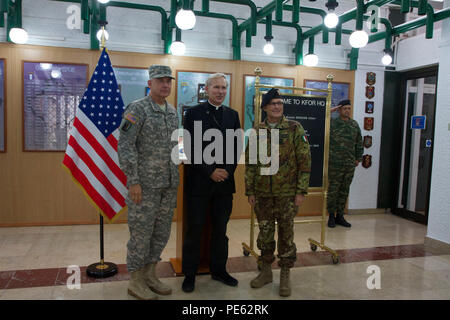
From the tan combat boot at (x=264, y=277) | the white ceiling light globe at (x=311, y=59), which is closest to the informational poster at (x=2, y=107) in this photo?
the tan combat boot at (x=264, y=277)

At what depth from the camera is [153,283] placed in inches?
123

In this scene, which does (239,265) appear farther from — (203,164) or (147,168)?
(147,168)

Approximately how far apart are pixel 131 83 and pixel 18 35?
148cm

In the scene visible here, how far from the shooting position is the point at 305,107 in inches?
160

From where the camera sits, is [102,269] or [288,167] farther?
[102,269]

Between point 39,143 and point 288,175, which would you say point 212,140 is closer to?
point 288,175

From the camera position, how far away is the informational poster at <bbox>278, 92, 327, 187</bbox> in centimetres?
402

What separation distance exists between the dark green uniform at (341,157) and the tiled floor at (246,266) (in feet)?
1.56

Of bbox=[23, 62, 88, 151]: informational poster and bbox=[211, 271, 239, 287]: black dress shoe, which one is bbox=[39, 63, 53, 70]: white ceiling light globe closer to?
bbox=[23, 62, 88, 151]: informational poster

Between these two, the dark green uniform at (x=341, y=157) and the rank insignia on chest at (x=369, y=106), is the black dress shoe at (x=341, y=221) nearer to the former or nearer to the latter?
the dark green uniform at (x=341, y=157)

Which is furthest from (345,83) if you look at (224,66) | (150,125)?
(150,125)

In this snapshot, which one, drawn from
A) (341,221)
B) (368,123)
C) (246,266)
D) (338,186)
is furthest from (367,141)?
(246,266)

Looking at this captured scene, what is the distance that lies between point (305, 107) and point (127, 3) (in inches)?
111

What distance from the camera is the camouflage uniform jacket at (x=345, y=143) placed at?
216 inches
